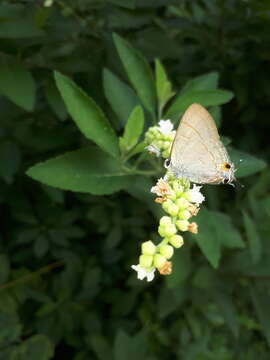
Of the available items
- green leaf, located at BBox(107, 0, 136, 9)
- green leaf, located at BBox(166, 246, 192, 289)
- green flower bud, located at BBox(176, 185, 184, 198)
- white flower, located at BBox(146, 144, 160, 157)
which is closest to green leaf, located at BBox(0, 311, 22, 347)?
green leaf, located at BBox(166, 246, 192, 289)

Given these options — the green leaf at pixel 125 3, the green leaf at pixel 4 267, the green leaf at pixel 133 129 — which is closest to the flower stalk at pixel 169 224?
the green leaf at pixel 133 129

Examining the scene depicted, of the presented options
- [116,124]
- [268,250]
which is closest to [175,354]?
[268,250]

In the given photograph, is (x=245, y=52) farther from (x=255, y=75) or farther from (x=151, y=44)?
(x=151, y=44)

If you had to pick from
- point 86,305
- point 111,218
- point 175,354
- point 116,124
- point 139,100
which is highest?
point 139,100

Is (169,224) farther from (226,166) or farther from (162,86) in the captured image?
(162,86)

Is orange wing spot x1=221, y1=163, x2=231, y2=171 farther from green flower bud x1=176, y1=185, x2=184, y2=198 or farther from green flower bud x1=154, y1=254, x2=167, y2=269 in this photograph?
green flower bud x1=154, y1=254, x2=167, y2=269

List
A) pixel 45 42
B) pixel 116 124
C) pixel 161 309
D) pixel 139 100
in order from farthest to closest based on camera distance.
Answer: pixel 161 309 < pixel 116 124 < pixel 45 42 < pixel 139 100

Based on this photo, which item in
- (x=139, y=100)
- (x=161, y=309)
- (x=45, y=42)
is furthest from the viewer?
(x=161, y=309)
